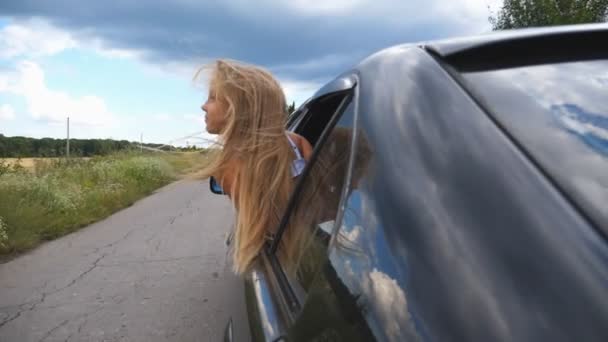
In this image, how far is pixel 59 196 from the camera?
998 centimetres

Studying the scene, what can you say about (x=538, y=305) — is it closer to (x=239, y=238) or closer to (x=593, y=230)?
(x=593, y=230)

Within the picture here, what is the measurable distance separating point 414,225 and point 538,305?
23cm

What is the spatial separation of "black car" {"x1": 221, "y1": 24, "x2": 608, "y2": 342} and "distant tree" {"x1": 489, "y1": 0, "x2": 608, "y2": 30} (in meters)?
22.1

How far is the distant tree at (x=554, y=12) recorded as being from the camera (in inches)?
855

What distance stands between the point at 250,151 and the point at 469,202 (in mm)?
1141

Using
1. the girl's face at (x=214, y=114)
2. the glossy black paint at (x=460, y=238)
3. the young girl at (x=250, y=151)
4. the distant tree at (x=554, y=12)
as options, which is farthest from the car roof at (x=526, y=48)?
the distant tree at (x=554, y=12)

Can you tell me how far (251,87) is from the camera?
1.89 meters

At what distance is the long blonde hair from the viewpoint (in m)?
1.77

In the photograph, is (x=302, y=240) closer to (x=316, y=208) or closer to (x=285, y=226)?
(x=316, y=208)

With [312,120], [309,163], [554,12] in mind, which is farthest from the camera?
[554,12]

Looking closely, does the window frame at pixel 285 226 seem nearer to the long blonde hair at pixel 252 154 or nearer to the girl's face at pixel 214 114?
the long blonde hair at pixel 252 154

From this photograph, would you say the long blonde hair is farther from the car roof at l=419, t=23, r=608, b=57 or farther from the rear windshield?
the rear windshield

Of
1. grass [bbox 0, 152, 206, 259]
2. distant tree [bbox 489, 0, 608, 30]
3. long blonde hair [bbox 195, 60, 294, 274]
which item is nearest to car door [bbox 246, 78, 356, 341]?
long blonde hair [bbox 195, 60, 294, 274]

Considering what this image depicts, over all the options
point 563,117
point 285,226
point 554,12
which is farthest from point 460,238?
point 554,12
